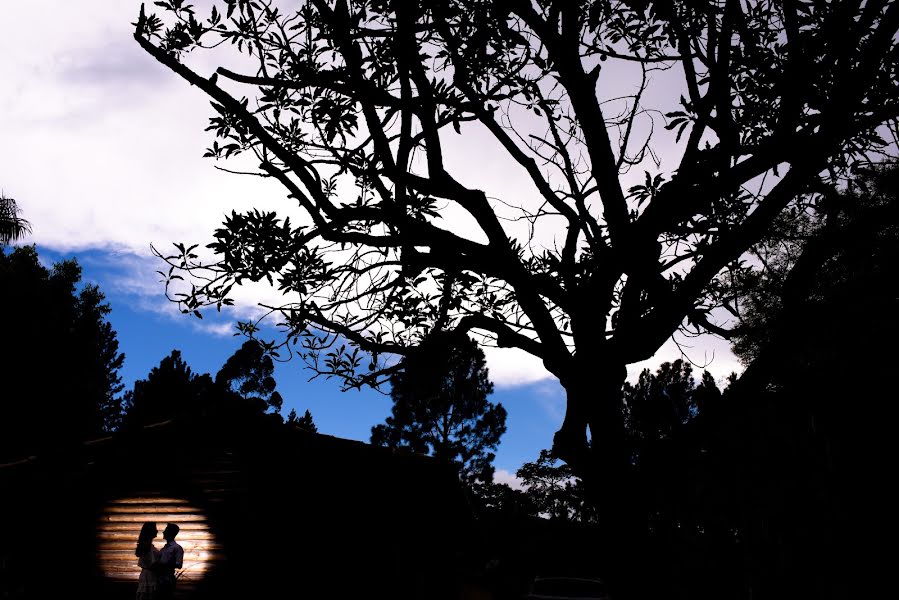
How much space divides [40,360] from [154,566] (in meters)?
25.9

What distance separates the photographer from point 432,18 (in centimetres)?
756

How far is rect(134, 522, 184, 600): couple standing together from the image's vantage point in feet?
29.6

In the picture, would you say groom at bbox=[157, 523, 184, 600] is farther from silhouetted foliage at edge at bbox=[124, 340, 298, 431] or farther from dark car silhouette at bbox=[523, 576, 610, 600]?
silhouetted foliage at edge at bbox=[124, 340, 298, 431]

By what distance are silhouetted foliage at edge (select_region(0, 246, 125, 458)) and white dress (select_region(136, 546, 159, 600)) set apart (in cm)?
2134

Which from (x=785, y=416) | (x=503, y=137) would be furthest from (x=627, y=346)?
(x=785, y=416)

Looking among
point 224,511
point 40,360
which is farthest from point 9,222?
point 224,511

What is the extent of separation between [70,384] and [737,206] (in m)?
33.1

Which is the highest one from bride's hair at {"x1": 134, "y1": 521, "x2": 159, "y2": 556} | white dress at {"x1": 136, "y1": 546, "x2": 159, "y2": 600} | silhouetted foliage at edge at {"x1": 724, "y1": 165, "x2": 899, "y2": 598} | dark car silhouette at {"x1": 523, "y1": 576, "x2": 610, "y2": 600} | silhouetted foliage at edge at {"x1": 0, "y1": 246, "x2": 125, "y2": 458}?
silhouetted foliage at edge at {"x1": 0, "y1": 246, "x2": 125, "y2": 458}

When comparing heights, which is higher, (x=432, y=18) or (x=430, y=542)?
(x=432, y=18)

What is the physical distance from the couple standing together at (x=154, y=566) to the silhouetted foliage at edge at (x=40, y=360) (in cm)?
2138

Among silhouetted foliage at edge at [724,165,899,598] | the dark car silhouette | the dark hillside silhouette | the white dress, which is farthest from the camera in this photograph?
the dark car silhouette

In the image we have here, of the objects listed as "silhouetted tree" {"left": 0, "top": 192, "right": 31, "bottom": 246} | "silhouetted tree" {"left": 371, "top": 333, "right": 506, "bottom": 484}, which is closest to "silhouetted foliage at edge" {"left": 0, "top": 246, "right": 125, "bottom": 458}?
"silhouetted tree" {"left": 0, "top": 192, "right": 31, "bottom": 246}

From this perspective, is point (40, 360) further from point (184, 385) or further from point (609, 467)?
point (609, 467)

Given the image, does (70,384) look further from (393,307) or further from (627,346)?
(627,346)
